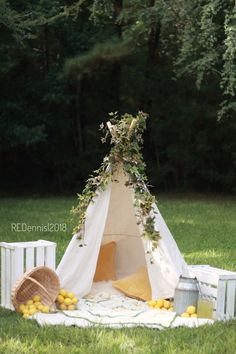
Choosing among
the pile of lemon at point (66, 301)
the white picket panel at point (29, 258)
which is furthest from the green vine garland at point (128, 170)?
the pile of lemon at point (66, 301)

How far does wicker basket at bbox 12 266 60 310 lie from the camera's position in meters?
5.77

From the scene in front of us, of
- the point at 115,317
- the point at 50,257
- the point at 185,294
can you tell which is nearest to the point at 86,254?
the point at 50,257

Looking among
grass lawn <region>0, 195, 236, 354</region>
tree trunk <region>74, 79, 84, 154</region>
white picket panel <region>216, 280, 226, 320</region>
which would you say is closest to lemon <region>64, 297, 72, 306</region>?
grass lawn <region>0, 195, 236, 354</region>

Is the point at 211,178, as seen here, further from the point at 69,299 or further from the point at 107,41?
the point at 69,299

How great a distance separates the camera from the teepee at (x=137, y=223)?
6238mm

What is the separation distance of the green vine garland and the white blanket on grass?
2.24 ft

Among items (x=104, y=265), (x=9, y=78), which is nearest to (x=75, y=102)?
(x=9, y=78)

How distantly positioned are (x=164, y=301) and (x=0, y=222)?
6.02m

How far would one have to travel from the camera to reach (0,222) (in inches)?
456

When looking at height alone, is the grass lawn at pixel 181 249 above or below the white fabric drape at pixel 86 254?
below

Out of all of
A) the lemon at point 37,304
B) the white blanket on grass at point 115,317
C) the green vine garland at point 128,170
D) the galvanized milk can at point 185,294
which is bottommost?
the white blanket on grass at point 115,317

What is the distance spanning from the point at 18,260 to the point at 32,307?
0.50 metres

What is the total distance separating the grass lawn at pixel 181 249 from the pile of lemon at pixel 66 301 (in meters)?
0.49

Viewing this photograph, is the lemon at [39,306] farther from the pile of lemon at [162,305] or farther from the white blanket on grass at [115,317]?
the pile of lemon at [162,305]
